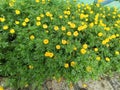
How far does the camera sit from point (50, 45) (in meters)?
3.41

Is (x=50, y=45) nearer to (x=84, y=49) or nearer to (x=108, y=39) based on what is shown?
(x=84, y=49)

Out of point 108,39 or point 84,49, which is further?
point 108,39

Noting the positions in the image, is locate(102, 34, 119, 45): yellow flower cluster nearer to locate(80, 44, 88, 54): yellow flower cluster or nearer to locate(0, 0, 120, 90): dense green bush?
locate(0, 0, 120, 90): dense green bush

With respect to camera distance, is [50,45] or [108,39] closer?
[50,45]

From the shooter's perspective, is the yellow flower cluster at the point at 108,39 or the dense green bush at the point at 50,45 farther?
the yellow flower cluster at the point at 108,39

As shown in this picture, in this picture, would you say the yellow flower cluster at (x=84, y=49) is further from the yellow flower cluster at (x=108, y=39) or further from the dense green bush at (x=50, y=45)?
the yellow flower cluster at (x=108, y=39)

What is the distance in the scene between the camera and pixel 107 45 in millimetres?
3688

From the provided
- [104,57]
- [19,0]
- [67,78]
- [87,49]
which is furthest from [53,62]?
[19,0]

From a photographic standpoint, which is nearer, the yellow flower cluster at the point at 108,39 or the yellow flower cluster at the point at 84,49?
the yellow flower cluster at the point at 84,49

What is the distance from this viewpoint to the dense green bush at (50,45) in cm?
339

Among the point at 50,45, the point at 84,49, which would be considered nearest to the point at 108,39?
the point at 84,49

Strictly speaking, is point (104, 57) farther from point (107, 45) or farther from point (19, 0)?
point (19, 0)

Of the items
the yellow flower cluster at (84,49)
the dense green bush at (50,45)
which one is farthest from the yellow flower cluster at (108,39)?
the yellow flower cluster at (84,49)

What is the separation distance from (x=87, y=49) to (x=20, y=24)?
864 mm
